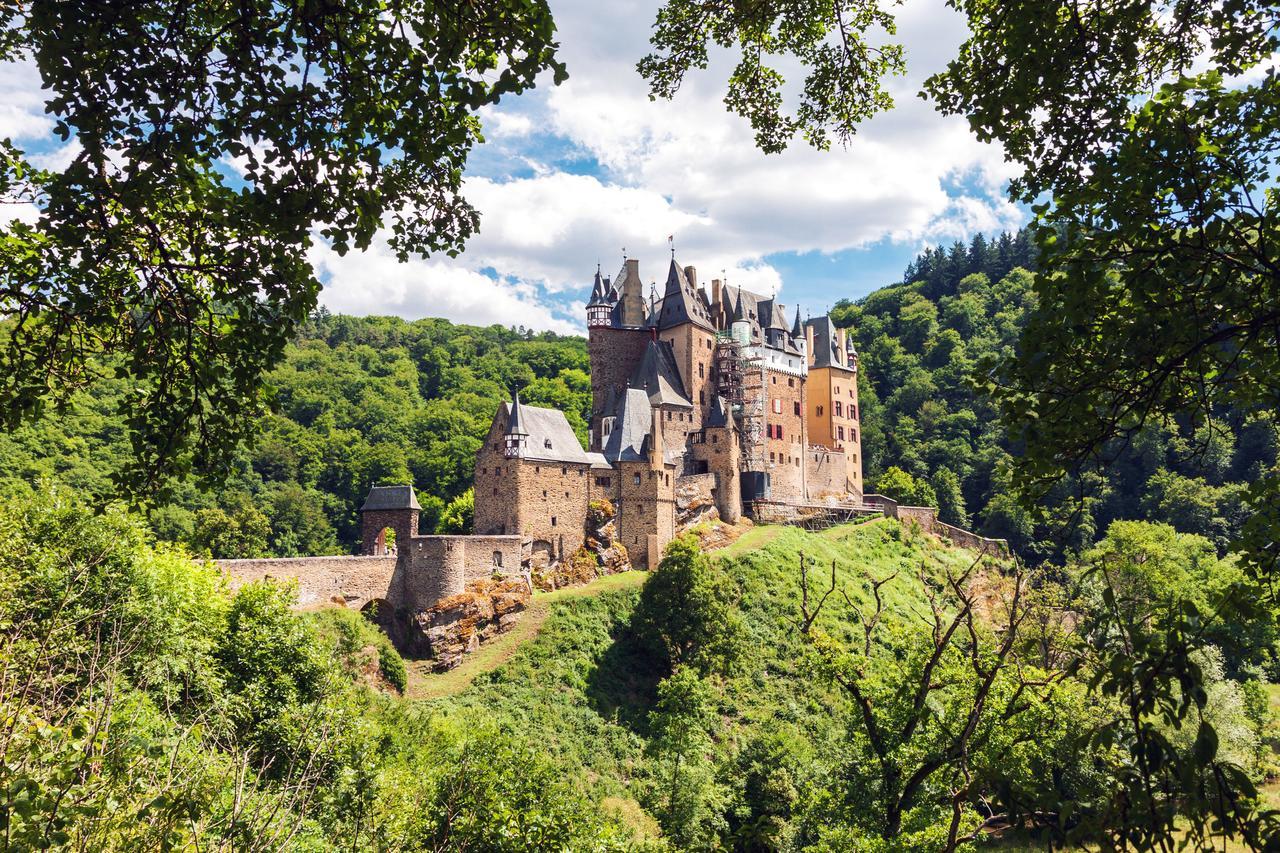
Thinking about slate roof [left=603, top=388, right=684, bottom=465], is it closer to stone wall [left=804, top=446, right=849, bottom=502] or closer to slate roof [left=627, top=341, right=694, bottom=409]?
slate roof [left=627, top=341, right=694, bottom=409]

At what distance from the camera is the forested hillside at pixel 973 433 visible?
61.1 metres

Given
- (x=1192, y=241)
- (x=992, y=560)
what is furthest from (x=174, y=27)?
(x=992, y=560)

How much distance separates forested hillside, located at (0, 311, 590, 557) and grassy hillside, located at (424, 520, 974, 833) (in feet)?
58.8

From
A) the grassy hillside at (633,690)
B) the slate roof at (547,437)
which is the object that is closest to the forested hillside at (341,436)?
the slate roof at (547,437)

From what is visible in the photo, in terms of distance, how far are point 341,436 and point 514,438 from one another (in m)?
35.8

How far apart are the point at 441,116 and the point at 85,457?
56.0 meters

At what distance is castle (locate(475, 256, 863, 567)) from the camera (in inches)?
1459

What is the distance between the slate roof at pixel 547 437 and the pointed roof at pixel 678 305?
12537 mm

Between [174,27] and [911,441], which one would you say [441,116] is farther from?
[911,441]

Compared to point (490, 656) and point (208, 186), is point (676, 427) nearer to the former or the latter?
point (490, 656)

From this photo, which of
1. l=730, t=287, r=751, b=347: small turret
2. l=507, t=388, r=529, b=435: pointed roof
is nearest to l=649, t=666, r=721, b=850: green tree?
l=507, t=388, r=529, b=435: pointed roof

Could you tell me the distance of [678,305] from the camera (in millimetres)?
49406

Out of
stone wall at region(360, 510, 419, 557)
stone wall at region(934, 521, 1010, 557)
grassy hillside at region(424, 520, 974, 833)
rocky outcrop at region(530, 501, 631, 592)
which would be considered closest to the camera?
grassy hillside at region(424, 520, 974, 833)

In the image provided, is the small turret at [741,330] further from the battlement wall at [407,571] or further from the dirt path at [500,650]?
the battlement wall at [407,571]
